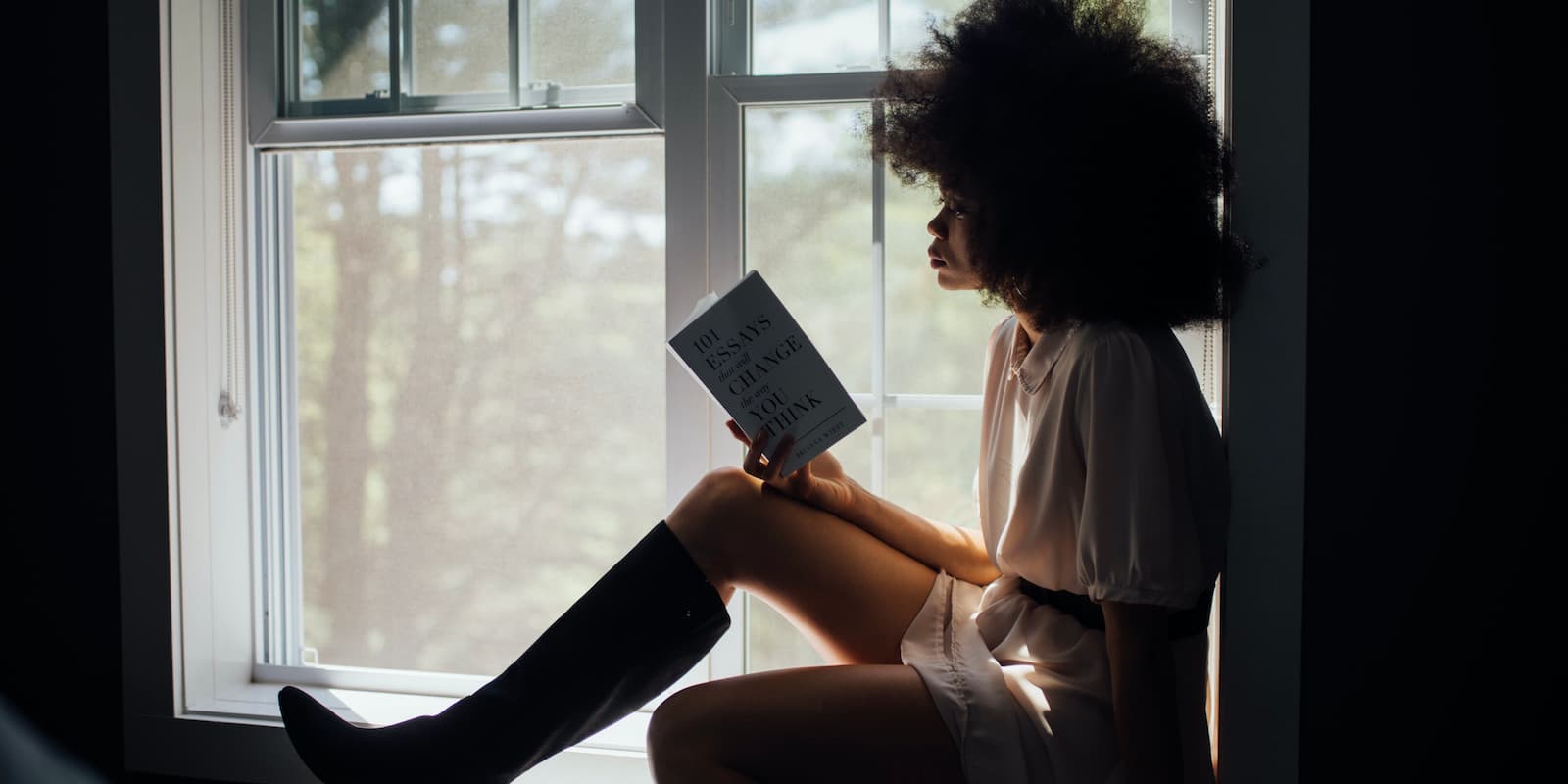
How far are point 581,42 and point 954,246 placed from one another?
0.71 m

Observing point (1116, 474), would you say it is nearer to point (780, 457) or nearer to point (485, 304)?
point (780, 457)

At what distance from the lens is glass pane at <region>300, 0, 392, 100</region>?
1.47 meters

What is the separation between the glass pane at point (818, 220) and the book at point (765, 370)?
0.28 m

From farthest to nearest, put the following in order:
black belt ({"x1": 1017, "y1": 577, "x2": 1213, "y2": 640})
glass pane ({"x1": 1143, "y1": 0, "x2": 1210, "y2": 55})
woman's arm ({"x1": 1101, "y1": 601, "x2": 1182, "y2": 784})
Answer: glass pane ({"x1": 1143, "y1": 0, "x2": 1210, "y2": 55}), black belt ({"x1": 1017, "y1": 577, "x2": 1213, "y2": 640}), woman's arm ({"x1": 1101, "y1": 601, "x2": 1182, "y2": 784})

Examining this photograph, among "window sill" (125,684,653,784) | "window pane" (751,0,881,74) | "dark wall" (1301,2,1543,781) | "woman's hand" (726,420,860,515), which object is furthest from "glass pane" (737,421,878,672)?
"window pane" (751,0,881,74)

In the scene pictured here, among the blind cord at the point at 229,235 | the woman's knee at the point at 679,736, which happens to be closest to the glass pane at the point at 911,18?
the woman's knee at the point at 679,736

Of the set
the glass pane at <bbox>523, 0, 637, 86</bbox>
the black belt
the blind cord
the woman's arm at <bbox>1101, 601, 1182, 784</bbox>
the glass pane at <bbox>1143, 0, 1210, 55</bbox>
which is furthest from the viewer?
the blind cord

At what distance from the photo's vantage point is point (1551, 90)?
3.64 ft

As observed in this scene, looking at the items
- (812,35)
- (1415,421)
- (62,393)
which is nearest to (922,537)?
(1415,421)

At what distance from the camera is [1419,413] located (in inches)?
45.3

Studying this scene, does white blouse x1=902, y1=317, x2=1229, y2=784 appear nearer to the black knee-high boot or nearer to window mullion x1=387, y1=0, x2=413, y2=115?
the black knee-high boot

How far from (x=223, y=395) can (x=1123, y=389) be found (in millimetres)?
1425

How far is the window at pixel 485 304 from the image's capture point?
1.34 meters

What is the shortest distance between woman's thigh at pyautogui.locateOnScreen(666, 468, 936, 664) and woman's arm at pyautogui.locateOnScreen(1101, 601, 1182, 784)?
0.27 meters
